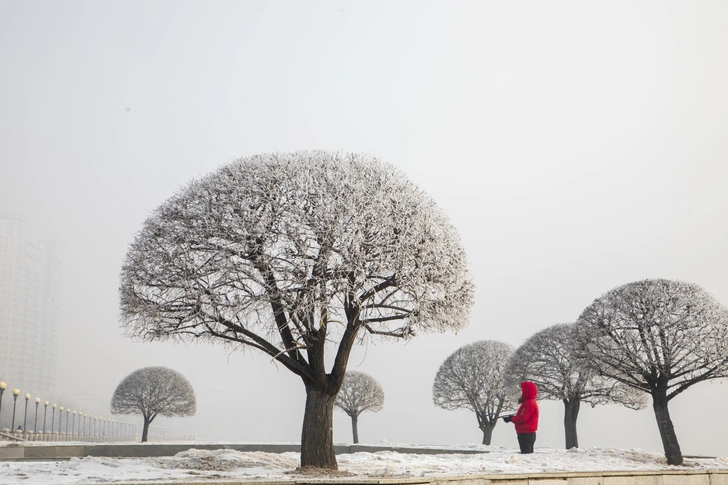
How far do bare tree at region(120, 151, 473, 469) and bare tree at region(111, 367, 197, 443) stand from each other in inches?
940

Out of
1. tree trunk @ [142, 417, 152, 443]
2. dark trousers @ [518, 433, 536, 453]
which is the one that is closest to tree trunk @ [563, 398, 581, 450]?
dark trousers @ [518, 433, 536, 453]

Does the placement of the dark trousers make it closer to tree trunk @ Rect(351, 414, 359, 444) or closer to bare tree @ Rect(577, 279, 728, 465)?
bare tree @ Rect(577, 279, 728, 465)

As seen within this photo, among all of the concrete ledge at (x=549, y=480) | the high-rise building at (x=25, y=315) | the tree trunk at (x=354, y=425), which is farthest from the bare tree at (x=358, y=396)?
the high-rise building at (x=25, y=315)

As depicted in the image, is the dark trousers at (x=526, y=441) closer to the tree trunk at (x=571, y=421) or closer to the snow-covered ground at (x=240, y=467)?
the snow-covered ground at (x=240, y=467)

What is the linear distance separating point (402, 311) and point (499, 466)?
5.54 metres

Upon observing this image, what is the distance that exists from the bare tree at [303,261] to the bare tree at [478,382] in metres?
19.4

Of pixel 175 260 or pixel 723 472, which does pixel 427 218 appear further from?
pixel 723 472

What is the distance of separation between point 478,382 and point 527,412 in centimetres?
1357

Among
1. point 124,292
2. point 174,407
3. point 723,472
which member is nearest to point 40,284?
point 174,407

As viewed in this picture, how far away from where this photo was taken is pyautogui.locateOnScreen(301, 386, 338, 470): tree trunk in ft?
49.4

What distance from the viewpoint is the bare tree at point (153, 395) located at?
3819 cm

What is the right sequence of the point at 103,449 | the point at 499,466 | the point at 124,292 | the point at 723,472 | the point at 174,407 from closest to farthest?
the point at 723,472 → the point at 124,292 → the point at 499,466 → the point at 103,449 → the point at 174,407

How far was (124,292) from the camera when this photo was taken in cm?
1600

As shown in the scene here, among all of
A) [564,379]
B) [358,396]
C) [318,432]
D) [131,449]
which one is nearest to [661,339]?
[564,379]
